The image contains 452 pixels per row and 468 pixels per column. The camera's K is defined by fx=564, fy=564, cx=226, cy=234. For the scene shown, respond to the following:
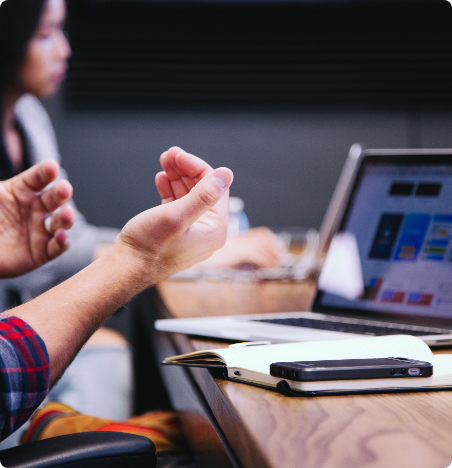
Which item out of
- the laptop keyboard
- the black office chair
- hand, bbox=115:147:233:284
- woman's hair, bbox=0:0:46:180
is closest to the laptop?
the laptop keyboard

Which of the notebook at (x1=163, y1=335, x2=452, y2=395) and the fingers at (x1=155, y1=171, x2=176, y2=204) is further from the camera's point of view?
the fingers at (x1=155, y1=171, x2=176, y2=204)

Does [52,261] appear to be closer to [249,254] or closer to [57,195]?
[249,254]

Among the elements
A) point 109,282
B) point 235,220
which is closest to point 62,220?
point 109,282

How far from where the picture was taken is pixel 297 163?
3.08 metres

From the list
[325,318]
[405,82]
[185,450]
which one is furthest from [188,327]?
[405,82]

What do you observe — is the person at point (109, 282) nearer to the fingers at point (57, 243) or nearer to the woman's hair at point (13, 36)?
the fingers at point (57, 243)

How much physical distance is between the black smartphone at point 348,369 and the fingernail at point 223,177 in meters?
0.25

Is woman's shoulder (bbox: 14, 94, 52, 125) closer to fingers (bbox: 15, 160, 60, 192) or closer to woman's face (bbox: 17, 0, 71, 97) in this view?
woman's face (bbox: 17, 0, 71, 97)

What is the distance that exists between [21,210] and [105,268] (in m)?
0.43

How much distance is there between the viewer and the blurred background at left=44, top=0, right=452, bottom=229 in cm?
288

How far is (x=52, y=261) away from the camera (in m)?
1.89

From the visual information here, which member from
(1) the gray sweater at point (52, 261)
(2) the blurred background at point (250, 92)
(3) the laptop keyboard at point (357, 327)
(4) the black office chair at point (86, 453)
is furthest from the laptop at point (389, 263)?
(2) the blurred background at point (250, 92)

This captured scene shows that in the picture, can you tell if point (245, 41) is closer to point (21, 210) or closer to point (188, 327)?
point (21, 210)

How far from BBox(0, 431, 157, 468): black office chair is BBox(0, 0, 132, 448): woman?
79cm
